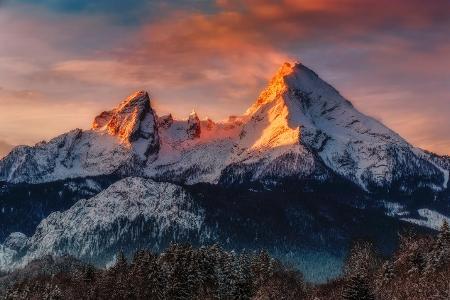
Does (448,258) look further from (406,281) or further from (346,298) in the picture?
(346,298)

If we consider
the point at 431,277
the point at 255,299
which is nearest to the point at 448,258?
the point at 431,277

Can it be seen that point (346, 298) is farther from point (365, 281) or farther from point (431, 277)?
point (431, 277)

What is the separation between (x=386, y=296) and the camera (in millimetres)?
195125

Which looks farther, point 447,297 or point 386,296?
point 386,296

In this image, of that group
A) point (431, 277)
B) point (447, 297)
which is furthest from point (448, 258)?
point (447, 297)

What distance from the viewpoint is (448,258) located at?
197 m

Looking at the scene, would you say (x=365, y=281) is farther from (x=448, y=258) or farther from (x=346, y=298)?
(x=448, y=258)

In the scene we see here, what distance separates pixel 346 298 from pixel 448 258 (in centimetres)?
3211

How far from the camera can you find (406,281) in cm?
19988

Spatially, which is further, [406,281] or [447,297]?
[406,281]

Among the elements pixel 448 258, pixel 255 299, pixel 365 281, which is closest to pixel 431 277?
pixel 448 258

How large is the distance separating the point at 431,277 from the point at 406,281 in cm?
795

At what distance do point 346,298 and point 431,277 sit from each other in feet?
85.1

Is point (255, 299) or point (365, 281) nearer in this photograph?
point (365, 281)
